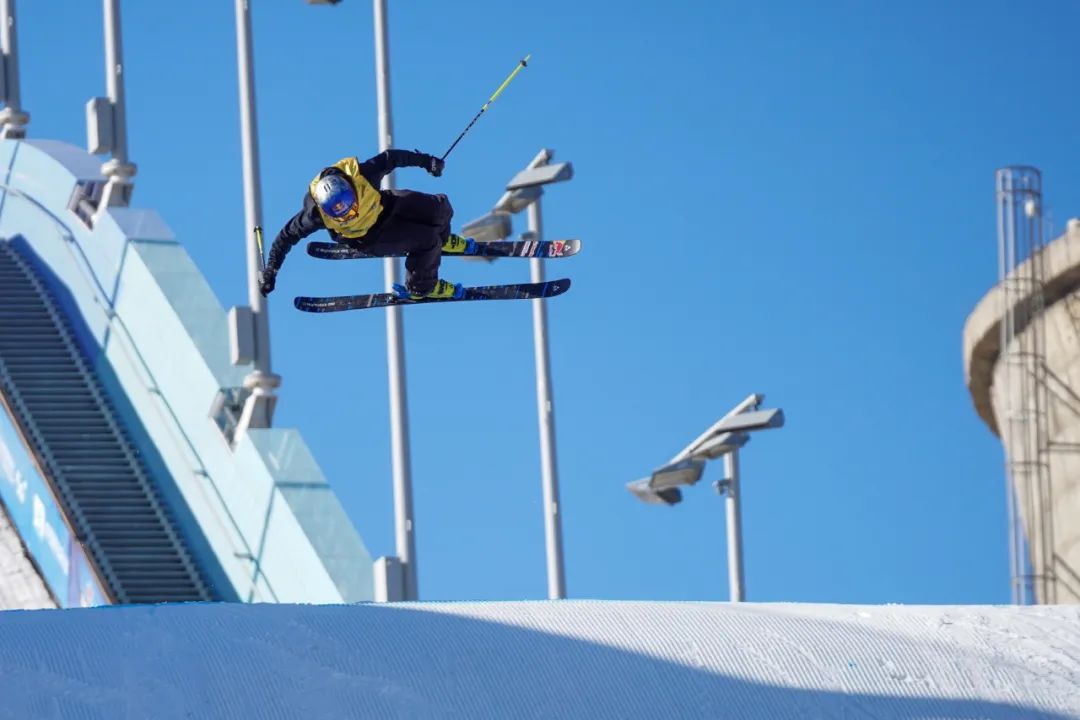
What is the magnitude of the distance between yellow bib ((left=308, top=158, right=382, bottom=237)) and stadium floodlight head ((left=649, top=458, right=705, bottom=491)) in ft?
18.9

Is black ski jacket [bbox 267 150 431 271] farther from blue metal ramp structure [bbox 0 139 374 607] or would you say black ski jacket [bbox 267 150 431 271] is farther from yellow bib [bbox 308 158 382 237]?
blue metal ramp structure [bbox 0 139 374 607]

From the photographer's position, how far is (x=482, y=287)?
16438 mm

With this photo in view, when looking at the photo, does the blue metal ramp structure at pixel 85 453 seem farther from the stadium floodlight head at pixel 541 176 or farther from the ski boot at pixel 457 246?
the ski boot at pixel 457 246

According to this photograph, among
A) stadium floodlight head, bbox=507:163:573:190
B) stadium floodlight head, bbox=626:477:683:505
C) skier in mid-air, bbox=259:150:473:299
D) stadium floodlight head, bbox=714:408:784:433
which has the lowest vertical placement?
stadium floodlight head, bbox=626:477:683:505


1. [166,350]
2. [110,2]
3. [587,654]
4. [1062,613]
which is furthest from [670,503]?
[110,2]

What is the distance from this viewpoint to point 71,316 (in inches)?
969

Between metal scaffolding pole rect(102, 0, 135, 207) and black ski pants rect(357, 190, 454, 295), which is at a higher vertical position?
metal scaffolding pole rect(102, 0, 135, 207)

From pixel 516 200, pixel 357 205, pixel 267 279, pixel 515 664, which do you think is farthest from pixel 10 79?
pixel 515 664

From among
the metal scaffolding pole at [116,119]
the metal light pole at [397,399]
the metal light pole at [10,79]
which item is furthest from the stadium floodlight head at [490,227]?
the metal light pole at [10,79]

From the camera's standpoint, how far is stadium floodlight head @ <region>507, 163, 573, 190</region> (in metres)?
18.5

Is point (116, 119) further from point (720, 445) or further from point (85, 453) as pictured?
point (720, 445)

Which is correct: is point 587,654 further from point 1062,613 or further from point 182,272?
point 182,272

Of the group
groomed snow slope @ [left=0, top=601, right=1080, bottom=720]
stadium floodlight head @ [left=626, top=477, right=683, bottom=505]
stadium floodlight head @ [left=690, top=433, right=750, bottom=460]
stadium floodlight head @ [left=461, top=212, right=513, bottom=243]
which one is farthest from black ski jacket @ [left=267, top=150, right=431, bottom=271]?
stadium floodlight head @ [left=626, top=477, right=683, bottom=505]

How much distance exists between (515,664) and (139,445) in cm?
1264
